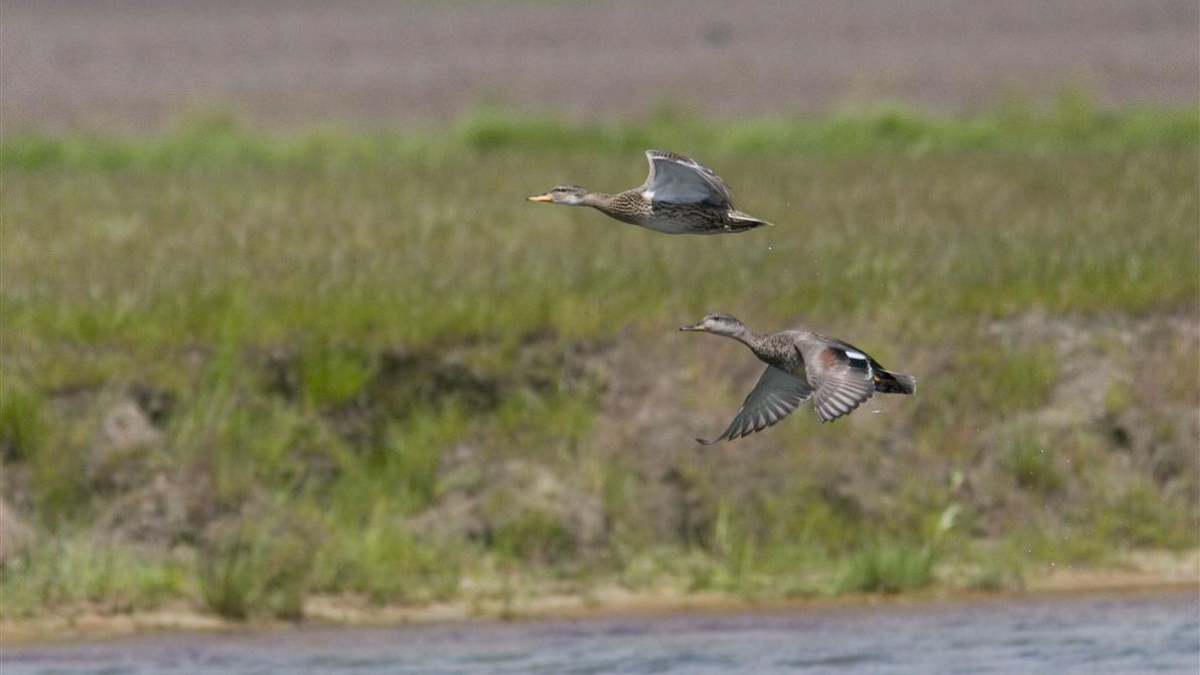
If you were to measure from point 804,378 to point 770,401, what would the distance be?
18 centimetres

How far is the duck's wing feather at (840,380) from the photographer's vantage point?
8562 millimetres

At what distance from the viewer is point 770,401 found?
952cm

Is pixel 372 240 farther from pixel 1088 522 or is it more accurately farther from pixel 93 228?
pixel 1088 522

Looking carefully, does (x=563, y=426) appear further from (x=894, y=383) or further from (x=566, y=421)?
(x=894, y=383)

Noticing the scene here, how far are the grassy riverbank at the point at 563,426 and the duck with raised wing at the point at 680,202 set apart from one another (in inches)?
157

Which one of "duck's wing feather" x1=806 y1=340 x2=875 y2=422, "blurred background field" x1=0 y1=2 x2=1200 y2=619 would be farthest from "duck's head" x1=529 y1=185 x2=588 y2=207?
"blurred background field" x1=0 y1=2 x2=1200 y2=619

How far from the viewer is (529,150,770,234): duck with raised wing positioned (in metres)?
9.49

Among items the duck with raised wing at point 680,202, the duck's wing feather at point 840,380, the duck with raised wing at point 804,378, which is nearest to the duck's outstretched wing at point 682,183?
the duck with raised wing at point 680,202

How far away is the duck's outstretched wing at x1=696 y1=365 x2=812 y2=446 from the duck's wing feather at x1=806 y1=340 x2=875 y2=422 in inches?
10.8

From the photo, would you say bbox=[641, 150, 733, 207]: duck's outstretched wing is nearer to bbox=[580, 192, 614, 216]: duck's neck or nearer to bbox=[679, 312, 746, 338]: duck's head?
bbox=[580, 192, 614, 216]: duck's neck

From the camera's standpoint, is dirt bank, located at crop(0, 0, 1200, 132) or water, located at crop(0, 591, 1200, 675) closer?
water, located at crop(0, 591, 1200, 675)

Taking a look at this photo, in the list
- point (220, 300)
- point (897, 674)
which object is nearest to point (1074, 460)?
point (897, 674)

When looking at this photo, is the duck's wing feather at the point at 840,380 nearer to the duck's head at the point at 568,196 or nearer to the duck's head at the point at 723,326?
the duck's head at the point at 723,326

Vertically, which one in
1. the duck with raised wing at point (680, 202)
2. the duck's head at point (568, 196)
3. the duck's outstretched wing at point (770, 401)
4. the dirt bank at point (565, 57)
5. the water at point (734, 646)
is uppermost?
the dirt bank at point (565, 57)
